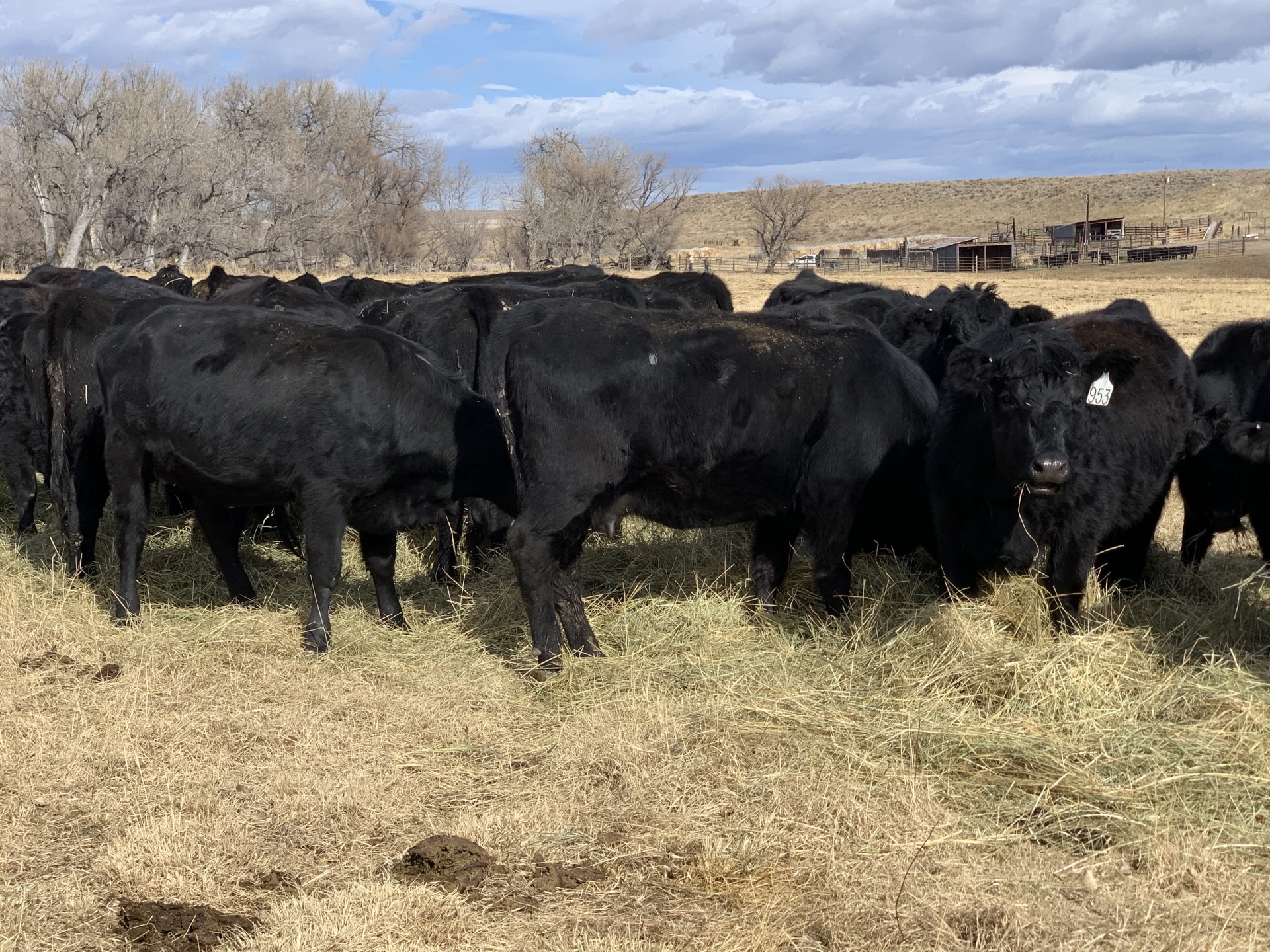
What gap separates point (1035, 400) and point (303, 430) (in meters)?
3.64

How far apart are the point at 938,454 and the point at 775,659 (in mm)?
1374

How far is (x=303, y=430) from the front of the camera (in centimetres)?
615

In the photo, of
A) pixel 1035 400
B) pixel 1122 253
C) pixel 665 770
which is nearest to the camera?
pixel 665 770

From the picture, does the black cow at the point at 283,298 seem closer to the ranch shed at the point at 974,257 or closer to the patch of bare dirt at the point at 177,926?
the patch of bare dirt at the point at 177,926

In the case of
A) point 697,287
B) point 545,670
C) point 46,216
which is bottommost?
point 545,670

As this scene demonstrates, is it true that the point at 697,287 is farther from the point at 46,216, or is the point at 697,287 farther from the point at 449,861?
the point at 46,216

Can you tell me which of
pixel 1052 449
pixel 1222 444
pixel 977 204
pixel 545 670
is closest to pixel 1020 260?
pixel 977 204

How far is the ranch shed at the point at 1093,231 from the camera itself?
230ft

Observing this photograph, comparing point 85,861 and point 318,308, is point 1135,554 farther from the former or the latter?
point 318,308

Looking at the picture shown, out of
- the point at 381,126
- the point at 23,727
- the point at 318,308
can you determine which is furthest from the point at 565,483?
the point at 381,126

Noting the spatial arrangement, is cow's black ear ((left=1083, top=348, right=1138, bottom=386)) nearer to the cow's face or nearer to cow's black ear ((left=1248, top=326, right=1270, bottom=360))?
the cow's face

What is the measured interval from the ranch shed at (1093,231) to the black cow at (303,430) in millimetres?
68515

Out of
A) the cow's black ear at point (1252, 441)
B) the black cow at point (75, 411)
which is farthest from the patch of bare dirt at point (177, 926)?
the cow's black ear at point (1252, 441)

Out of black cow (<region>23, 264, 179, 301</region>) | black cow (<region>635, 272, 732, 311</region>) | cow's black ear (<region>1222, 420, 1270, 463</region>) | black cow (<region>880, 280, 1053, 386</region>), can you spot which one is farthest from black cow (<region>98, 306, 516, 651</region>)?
black cow (<region>635, 272, 732, 311</region>)
